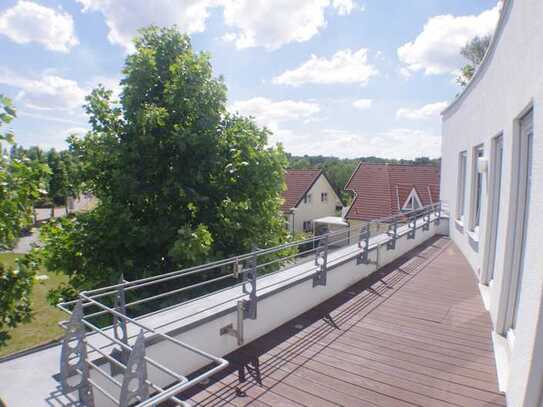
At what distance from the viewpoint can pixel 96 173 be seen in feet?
25.2

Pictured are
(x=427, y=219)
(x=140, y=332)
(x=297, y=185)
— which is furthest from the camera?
(x=297, y=185)

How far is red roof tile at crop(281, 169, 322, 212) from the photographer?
104ft

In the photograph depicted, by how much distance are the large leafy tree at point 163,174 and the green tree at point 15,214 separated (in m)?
3.68

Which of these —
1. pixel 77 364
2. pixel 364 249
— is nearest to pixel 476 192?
pixel 364 249

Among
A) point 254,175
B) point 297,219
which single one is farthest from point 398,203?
point 254,175

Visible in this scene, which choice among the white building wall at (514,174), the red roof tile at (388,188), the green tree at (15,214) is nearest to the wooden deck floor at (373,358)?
the white building wall at (514,174)

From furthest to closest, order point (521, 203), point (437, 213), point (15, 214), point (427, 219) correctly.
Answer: point (437, 213), point (427, 219), point (521, 203), point (15, 214)

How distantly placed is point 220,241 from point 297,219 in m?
24.6

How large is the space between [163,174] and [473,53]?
2212 cm

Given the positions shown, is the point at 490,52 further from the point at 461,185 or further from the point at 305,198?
the point at 305,198

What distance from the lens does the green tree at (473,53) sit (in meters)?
21.0

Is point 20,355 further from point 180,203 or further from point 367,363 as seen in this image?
point 180,203

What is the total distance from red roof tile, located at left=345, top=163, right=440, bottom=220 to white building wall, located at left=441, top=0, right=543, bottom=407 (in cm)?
1665

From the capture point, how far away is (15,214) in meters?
2.60
